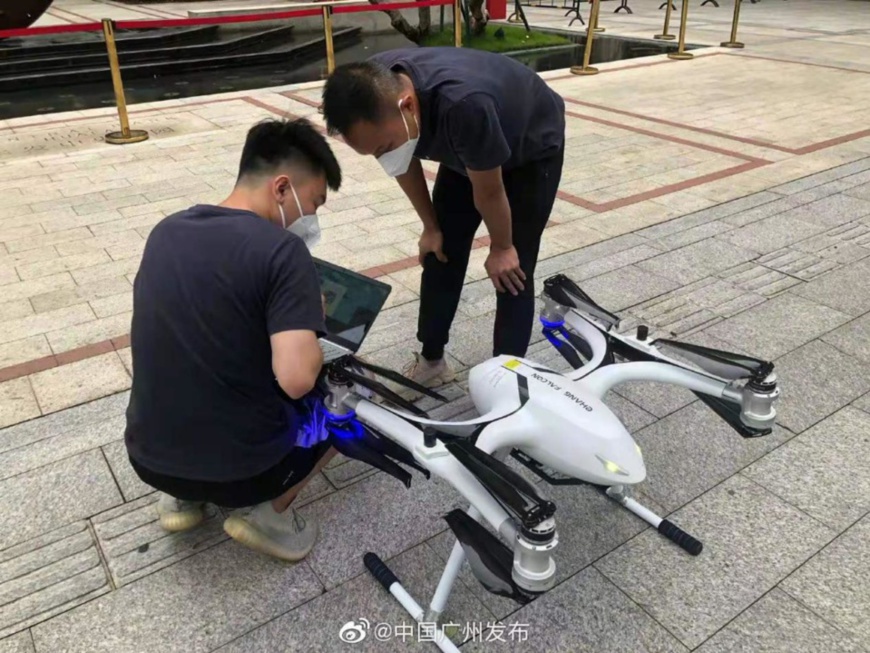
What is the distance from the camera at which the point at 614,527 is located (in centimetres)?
210

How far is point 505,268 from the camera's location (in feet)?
7.62

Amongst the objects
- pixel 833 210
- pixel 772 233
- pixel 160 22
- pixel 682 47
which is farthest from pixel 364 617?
pixel 682 47

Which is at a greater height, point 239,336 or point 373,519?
point 239,336

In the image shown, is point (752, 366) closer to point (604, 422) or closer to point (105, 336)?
point (604, 422)

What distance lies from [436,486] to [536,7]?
62.4 feet

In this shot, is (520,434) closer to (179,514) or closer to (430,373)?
(179,514)

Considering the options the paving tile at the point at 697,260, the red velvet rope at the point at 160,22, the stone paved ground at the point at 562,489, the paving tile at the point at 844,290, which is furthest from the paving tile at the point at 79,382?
the red velvet rope at the point at 160,22

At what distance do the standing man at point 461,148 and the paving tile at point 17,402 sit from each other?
1.57m

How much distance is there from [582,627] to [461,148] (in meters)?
1.31

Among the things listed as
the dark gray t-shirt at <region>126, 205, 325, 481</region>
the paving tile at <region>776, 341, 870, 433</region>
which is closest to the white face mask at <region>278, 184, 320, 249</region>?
the dark gray t-shirt at <region>126, 205, 325, 481</region>

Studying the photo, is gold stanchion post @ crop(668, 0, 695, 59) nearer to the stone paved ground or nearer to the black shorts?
the stone paved ground

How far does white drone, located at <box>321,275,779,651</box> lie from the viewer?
128 centimetres

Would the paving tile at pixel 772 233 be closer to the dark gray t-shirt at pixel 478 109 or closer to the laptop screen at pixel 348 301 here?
the dark gray t-shirt at pixel 478 109

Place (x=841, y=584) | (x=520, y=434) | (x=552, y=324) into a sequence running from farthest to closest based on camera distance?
(x=552, y=324)
(x=841, y=584)
(x=520, y=434)
